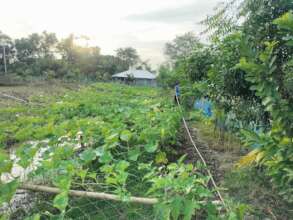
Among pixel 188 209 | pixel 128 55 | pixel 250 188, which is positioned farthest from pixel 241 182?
pixel 128 55

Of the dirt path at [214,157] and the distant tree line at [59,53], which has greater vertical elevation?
the distant tree line at [59,53]

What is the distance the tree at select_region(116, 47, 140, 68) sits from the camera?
1690 inches

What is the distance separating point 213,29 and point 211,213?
2.84 meters

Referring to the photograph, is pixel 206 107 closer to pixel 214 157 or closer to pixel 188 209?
pixel 214 157

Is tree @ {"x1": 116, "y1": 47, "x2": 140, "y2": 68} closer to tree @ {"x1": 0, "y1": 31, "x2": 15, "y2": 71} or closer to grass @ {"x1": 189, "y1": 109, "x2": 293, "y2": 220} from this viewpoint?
tree @ {"x1": 0, "y1": 31, "x2": 15, "y2": 71}

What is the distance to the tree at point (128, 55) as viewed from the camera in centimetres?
4294

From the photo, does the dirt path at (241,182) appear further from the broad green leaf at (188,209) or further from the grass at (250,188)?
the broad green leaf at (188,209)

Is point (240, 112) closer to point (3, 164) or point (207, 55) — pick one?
point (207, 55)

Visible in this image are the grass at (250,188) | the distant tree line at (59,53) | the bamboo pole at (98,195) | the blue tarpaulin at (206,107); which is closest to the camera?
the bamboo pole at (98,195)

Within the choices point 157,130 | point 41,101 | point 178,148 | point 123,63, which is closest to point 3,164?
point 157,130

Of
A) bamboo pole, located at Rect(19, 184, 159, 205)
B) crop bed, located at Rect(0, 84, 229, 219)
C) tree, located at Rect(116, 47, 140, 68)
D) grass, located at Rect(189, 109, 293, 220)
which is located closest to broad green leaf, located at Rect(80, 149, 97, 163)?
crop bed, located at Rect(0, 84, 229, 219)

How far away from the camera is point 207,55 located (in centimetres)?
414

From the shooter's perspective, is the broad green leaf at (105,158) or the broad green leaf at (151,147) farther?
the broad green leaf at (151,147)

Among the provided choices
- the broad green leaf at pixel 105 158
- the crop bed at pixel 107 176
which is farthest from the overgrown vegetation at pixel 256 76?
the broad green leaf at pixel 105 158
